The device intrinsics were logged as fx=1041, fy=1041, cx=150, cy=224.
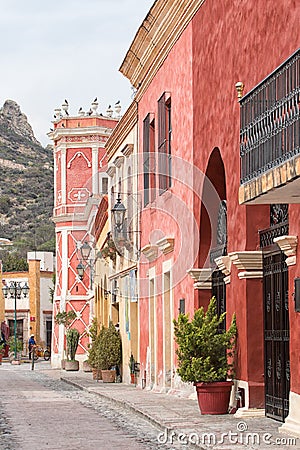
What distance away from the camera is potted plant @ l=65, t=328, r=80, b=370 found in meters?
38.5

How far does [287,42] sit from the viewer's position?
12266 millimetres

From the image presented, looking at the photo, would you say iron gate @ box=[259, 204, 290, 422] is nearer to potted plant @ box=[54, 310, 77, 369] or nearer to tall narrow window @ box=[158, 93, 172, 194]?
tall narrow window @ box=[158, 93, 172, 194]

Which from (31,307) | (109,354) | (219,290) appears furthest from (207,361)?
(31,307)

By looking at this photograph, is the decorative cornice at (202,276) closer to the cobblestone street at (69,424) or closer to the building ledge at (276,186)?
the cobblestone street at (69,424)

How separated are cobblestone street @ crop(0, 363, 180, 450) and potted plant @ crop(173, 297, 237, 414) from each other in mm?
926

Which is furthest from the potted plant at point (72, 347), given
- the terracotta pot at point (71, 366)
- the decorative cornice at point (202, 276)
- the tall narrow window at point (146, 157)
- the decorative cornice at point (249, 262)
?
the decorative cornice at point (249, 262)

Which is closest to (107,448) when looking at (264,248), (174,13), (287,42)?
(264,248)

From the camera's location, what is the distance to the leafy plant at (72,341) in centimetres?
3841

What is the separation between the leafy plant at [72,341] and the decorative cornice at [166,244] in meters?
17.4

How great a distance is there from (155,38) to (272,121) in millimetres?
11156

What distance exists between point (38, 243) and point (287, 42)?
243ft

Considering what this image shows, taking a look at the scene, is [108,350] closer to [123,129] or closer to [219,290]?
[123,129]

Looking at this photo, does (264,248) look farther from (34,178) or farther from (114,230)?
(34,178)

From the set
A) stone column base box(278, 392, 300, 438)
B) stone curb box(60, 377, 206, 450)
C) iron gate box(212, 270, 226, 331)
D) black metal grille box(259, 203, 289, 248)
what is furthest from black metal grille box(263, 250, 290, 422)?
iron gate box(212, 270, 226, 331)
